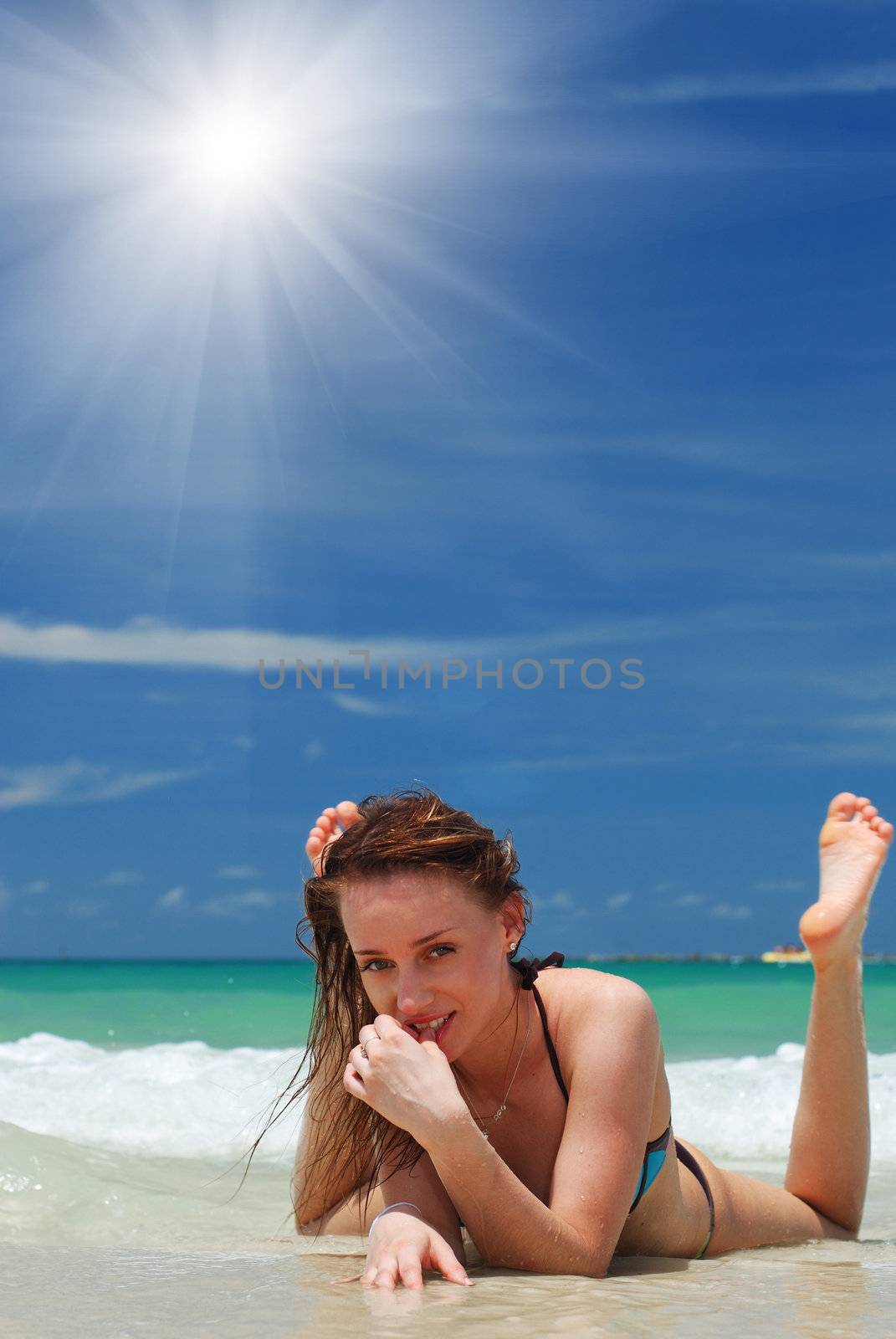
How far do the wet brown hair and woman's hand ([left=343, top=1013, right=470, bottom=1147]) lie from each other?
42 centimetres

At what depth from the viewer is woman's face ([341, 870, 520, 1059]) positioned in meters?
2.98

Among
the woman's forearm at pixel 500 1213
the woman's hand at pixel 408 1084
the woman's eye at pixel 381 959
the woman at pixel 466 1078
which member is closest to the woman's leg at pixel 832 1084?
the woman at pixel 466 1078

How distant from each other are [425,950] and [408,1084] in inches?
14.2

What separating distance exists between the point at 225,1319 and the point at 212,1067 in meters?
8.09

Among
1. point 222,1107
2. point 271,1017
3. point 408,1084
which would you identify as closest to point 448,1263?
point 408,1084

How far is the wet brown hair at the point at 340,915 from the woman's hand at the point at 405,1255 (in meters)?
0.22

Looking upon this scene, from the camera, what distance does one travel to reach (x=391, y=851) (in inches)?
120

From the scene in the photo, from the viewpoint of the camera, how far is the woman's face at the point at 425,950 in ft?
9.77

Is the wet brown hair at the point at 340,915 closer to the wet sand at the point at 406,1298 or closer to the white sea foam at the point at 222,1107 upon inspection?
the wet sand at the point at 406,1298

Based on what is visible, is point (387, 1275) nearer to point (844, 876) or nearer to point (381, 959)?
point (381, 959)

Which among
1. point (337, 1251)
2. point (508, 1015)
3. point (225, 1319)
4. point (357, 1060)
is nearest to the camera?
point (225, 1319)

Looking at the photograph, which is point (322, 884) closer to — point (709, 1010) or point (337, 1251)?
point (337, 1251)

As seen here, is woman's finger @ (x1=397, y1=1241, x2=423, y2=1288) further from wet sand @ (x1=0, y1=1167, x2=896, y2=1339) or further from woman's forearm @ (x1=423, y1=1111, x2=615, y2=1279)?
woman's forearm @ (x1=423, y1=1111, x2=615, y2=1279)

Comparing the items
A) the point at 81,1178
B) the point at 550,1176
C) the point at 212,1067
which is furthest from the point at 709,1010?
the point at 550,1176
